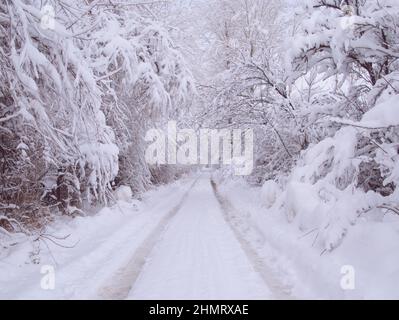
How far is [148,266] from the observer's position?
7.28m

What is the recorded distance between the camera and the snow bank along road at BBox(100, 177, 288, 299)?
573cm

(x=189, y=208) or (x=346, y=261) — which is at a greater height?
(x=346, y=261)

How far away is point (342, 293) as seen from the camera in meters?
5.28

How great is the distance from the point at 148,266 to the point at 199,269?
0.90 meters

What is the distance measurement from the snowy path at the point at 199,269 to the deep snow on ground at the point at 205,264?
0.01 m

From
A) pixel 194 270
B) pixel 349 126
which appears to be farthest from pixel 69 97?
pixel 349 126

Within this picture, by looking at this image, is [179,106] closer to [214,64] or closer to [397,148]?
[397,148]

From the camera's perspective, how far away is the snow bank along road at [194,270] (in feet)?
18.8

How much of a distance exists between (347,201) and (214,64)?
2507 centimetres

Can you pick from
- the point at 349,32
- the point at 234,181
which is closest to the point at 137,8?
the point at 349,32

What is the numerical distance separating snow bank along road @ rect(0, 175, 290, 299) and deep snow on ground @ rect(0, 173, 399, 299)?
0.01 m

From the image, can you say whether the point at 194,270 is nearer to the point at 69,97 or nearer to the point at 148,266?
the point at 148,266

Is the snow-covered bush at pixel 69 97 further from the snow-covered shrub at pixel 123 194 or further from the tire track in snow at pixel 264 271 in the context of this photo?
the tire track in snow at pixel 264 271
